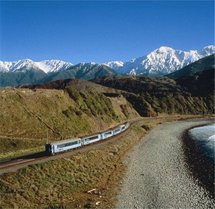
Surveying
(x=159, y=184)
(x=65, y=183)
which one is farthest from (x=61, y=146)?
(x=159, y=184)

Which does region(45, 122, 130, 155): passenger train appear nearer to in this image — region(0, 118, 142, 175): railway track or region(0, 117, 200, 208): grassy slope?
region(0, 118, 142, 175): railway track

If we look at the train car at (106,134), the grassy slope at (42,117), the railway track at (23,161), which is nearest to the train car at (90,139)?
the train car at (106,134)

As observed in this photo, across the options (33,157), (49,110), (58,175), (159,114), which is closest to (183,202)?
(58,175)

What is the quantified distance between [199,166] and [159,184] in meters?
13.6

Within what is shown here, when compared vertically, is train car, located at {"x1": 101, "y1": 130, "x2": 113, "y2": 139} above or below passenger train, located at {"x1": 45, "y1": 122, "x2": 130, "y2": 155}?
below

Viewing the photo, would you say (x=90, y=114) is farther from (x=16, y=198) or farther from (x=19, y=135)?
(x=16, y=198)

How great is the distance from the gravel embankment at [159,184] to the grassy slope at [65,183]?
205 cm

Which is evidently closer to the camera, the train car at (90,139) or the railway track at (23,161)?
the railway track at (23,161)

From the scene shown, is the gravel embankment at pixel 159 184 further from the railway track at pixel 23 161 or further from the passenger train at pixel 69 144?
the railway track at pixel 23 161

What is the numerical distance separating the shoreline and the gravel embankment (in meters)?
0.92

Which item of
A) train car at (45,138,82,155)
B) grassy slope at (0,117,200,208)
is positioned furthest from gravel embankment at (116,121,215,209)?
train car at (45,138,82,155)

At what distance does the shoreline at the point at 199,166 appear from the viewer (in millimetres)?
45406

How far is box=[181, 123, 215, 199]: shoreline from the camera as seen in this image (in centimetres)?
4541

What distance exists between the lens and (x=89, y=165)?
52.5 metres
